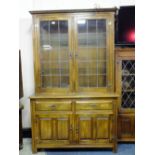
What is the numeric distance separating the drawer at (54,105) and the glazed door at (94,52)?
13.0 inches

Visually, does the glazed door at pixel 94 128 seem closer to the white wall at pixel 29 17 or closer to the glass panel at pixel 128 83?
the glass panel at pixel 128 83

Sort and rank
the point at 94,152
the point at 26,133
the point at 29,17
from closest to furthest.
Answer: the point at 94,152 → the point at 29,17 → the point at 26,133

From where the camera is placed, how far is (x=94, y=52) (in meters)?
3.12

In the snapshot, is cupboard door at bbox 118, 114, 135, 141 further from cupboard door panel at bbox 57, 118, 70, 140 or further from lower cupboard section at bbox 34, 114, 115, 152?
cupboard door panel at bbox 57, 118, 70, 140

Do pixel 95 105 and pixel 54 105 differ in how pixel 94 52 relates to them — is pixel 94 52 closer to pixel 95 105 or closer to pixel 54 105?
pixel 95 105

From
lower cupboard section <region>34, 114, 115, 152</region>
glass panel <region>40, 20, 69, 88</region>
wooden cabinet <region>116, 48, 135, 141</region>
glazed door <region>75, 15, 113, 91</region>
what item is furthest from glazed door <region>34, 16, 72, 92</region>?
wooden cabinet <region>116, 48, 135, 141</region>

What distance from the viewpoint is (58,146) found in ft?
9.84

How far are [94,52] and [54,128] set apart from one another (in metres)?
1.28

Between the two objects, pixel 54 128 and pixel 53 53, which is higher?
pixel 53 53

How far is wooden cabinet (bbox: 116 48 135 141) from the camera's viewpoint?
3176 mm

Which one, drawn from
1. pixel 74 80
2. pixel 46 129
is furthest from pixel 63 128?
pixel 74 80

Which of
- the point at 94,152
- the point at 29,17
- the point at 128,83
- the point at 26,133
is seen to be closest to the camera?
the point at 94,152
